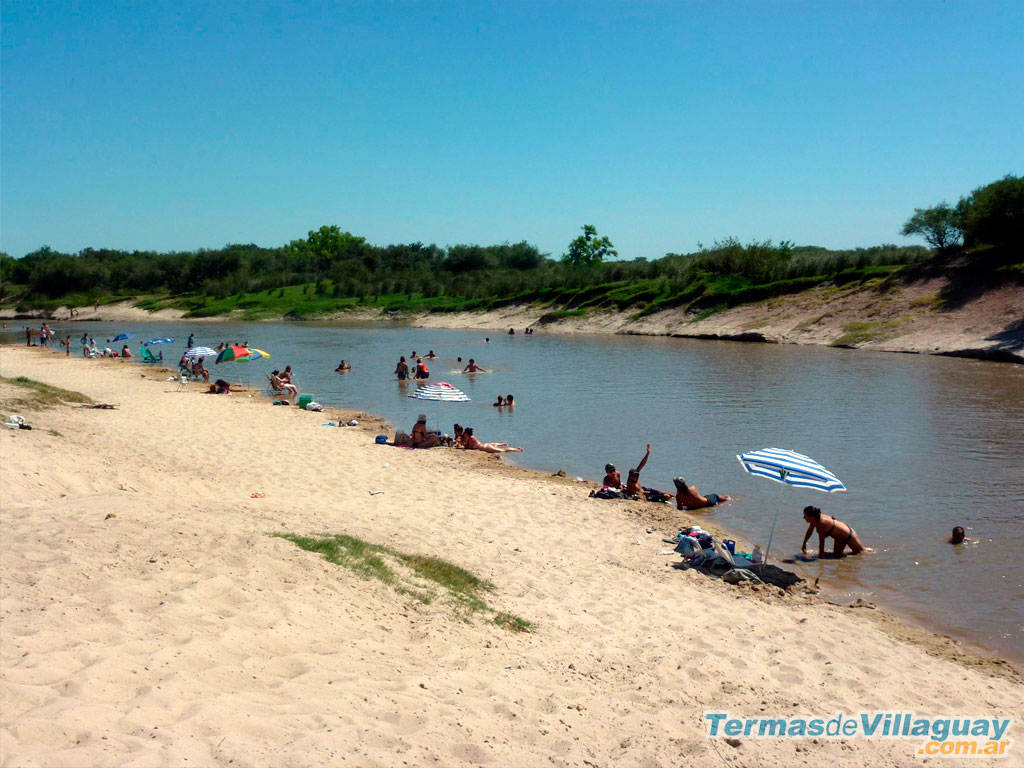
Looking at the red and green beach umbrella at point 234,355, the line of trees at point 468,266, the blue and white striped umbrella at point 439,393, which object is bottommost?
the blue and white striped umbrella at point 439,393

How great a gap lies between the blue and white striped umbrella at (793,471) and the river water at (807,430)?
1.31 meters

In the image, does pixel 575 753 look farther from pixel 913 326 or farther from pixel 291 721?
pixel 913 326

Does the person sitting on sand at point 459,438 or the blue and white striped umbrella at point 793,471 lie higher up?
the blue and white striped umbrella at point 793,471

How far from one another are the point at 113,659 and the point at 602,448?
1476 cm

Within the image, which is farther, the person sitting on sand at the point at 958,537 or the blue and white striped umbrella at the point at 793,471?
the person sitting on sand at the point at 958,537

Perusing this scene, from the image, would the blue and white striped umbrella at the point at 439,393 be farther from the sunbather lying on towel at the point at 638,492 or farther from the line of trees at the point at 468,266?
the line of trees at the point at 468,266

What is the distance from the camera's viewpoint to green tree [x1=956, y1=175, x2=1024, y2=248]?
43.7m

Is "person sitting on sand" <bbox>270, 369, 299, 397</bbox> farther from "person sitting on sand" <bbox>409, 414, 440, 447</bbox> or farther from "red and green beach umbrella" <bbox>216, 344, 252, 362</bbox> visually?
"person sitting on sand" <bbox>409, 414, 440, 447</bbox>

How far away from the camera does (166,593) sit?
21.0 feet

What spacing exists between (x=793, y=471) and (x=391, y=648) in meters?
6.58

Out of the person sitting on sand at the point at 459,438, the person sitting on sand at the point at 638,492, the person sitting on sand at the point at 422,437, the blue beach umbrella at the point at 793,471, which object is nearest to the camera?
the blue beach umbrella at the point at 793,471

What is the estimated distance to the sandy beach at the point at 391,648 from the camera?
4.72 meters

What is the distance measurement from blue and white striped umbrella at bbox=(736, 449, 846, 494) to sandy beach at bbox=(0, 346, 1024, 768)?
4.74ft

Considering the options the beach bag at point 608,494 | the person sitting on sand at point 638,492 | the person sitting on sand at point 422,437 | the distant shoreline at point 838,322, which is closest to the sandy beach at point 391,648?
the beach bag at point 608,494
